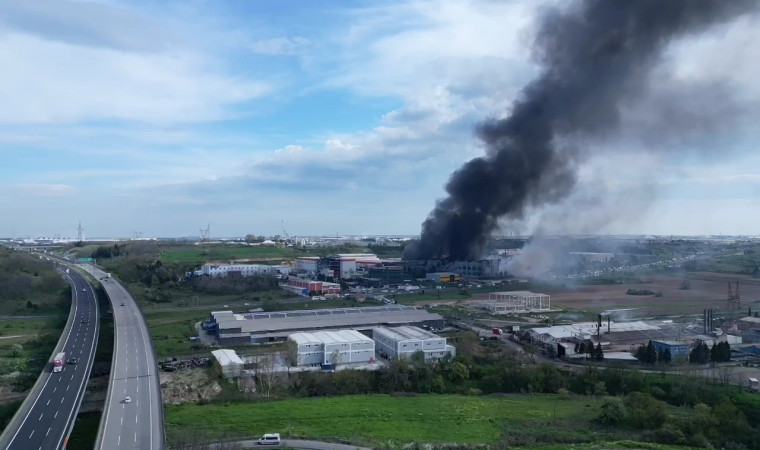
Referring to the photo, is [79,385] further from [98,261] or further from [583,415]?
[98,261]

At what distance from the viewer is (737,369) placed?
20406 millimetres

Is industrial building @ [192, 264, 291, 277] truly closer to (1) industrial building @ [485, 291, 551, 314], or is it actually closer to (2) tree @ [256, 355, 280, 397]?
(1) industrial building @ [485, 291, 551, 314]

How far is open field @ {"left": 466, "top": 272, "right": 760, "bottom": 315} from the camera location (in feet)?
109

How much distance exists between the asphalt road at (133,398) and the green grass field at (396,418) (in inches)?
40.8

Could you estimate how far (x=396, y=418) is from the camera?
15.6 m

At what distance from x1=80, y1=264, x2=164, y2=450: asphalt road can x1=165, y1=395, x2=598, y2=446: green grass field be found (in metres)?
1.04

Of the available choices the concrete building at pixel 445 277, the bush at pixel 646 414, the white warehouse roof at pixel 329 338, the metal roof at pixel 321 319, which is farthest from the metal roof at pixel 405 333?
the concrete building at pixel 445 277

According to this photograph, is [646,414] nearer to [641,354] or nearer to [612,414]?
[612,414]

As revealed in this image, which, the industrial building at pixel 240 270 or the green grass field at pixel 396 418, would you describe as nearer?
the green grass field at pixel 396 418

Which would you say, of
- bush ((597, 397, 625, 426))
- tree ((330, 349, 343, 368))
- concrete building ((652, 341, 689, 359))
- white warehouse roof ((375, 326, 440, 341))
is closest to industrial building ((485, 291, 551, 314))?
white warehouse roof ((375, 326, 440, 341))

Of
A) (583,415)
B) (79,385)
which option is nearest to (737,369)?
(583,415)

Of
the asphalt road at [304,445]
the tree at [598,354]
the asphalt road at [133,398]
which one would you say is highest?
the asphalt road at [133,398]

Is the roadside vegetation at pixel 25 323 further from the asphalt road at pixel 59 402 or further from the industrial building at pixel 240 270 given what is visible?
the industrial building at pixel 240 270

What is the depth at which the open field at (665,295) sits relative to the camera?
33156 millimetres
